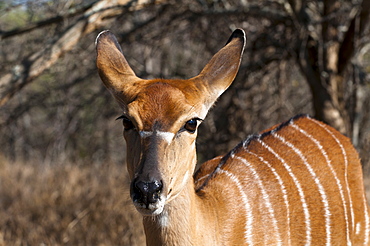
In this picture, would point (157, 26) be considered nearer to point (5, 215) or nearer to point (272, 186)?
point (5, 215)

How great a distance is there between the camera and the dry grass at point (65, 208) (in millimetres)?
5340

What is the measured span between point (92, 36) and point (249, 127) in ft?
7.82

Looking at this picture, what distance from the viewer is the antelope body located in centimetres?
285

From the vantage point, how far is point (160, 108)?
2896mm

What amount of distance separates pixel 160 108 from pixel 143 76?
3393 millimetres

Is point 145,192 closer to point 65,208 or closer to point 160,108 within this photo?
point 160,108

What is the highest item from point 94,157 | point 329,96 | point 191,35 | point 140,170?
point 140,170

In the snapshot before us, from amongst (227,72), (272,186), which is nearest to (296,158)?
(272,186)

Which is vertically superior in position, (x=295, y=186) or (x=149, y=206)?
(x=149, y=206)

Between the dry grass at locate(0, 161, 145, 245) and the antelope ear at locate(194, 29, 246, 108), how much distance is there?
170cm

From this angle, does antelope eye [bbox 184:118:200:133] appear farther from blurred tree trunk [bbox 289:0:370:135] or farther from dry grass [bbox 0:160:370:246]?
blurred tree trunk [bbox 289:0:370:135]

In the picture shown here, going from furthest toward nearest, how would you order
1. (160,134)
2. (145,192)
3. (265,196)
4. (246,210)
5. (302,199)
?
(302,199), (265,196), (246,210), (160,134), (145,192)

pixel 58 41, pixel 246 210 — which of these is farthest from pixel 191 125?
pixel 58 41

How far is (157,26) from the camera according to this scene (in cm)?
648
